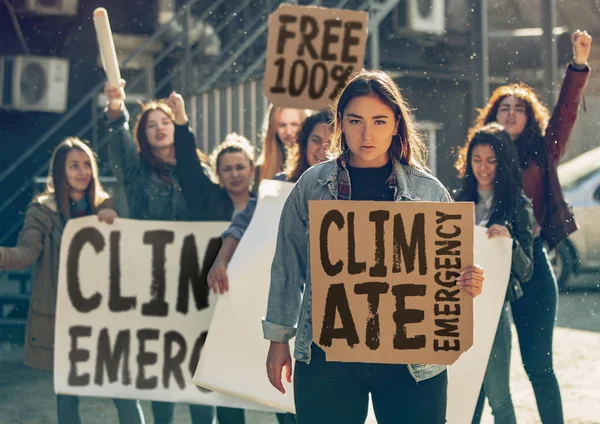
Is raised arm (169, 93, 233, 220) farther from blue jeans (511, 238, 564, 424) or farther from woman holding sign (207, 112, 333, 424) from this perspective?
blue jeans (511, 238, 564, 424)

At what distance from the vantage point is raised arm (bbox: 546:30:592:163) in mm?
5656

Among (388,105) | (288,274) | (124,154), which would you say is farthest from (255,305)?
(388,105)

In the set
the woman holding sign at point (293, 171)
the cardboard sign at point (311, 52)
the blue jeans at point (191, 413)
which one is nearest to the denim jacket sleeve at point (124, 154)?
the cardboard sign at point (311, 52)

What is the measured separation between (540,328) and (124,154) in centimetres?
221

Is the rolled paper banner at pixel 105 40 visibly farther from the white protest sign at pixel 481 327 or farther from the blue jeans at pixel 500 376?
the blue jeans at pixel 500 376

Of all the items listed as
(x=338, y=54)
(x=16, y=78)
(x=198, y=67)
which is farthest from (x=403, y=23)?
(x=338, y=54)

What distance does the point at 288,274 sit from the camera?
3.69 m

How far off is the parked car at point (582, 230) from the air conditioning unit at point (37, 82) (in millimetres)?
5998

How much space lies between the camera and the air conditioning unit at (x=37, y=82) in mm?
14234

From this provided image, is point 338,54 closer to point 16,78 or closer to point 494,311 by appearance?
point 494,311

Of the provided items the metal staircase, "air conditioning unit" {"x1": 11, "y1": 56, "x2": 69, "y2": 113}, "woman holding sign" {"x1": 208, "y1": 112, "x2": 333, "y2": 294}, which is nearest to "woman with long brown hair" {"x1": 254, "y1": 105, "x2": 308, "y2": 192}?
"woman holding sign" {"x1": 208, "y1": 112, "x2": 333, "y2": 294}

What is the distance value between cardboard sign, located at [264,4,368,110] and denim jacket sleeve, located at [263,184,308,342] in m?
2.25

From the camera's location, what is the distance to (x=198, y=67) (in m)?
15.7

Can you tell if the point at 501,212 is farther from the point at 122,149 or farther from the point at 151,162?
the point at 122,149
